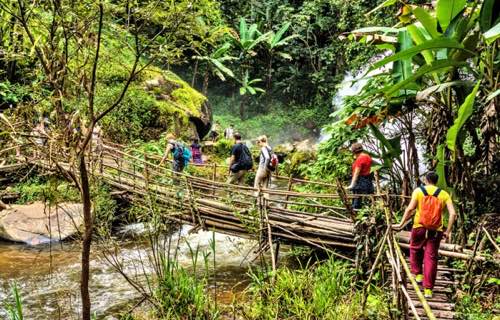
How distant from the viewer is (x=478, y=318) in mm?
3938

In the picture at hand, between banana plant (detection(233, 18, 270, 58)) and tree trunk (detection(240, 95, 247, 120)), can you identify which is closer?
banana plant (detection(233, 18, 270, 58))

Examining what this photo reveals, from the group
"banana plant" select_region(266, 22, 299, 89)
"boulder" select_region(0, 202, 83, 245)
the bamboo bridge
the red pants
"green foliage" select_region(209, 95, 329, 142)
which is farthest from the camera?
"green foliage" select_region(209, 95, 329, 142)

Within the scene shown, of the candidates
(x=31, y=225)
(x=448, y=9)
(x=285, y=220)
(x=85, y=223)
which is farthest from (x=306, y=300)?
(x=31, y=225)

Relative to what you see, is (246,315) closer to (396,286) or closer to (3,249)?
(396,286)

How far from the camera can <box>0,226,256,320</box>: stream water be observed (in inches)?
220

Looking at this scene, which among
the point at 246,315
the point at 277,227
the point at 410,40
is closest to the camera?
the point at 246,315

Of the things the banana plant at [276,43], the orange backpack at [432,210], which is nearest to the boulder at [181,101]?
the banana plant at [276,43]

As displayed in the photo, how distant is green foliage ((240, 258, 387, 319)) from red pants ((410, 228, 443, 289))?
46cm

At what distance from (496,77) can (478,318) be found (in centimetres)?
232

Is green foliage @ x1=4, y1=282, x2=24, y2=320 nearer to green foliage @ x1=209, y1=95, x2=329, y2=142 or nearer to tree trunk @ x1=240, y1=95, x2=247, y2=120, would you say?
green foliage @ x1=209, y1=95, x2=329, y2=142

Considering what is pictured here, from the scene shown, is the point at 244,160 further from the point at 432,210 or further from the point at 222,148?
the point at 222,148

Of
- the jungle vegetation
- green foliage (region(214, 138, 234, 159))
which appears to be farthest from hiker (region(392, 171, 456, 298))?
green foliage (region(214, 138, 234, 159))

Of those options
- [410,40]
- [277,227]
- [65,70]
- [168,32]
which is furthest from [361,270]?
[65,70]

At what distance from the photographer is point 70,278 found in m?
6.52
